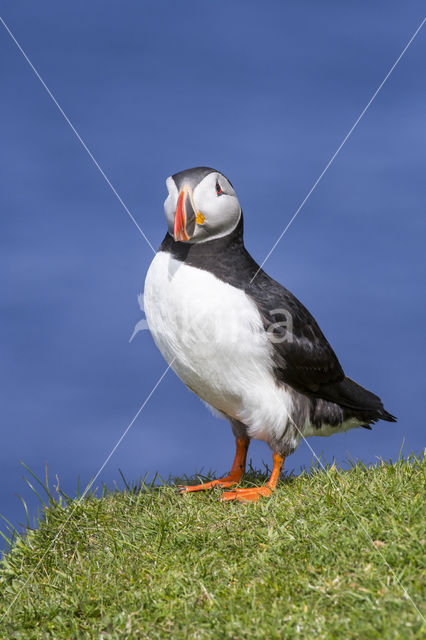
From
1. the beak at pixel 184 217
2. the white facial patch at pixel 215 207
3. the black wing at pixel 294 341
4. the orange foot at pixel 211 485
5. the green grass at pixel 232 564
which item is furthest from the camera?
the orange foot at pixel 211 485

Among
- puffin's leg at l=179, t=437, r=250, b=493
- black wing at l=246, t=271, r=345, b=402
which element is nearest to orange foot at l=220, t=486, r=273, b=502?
puffin's leg at l=179, t=437, r=250, b=493

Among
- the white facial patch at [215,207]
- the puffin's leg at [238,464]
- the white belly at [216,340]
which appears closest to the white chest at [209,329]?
the white belly at [216,340]

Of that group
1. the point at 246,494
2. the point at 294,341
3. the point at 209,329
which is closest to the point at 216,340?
the point at 209,329

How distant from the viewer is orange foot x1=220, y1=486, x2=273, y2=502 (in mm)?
4875

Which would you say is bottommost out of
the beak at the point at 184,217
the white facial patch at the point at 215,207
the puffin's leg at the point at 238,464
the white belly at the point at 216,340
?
the puffin's leg at the point at 238,464

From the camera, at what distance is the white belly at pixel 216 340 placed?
466 centimetres

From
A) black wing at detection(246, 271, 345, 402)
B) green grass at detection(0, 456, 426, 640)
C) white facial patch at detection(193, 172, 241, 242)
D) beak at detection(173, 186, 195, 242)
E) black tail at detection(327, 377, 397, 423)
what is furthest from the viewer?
black tail at detection(327, 377, 397, 423)

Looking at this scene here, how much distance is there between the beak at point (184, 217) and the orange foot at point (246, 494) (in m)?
1.73

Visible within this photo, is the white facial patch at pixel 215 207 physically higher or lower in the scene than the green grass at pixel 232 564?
higher

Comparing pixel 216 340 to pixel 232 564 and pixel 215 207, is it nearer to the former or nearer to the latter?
pixel 215 207

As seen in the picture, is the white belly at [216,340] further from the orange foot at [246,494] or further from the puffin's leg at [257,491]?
the orange foot at [246,494]

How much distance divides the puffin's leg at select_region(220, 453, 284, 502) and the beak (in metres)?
1.66

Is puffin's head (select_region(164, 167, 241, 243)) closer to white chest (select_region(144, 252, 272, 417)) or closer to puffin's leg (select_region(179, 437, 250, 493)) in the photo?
white chest (select_region(144, 252, 272, 417))

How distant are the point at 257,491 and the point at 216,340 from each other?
109 centimetres
